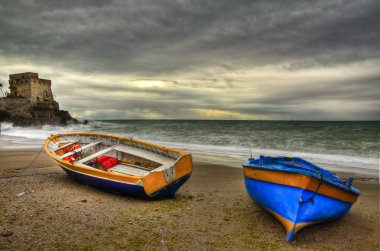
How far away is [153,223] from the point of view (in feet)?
17.7

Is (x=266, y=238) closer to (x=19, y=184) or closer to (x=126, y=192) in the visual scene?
(x=126, y=192)

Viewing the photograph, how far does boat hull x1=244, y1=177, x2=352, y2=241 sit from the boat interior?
2.91m

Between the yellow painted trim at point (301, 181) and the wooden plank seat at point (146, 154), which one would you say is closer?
the yellow painted trim at point (301, 181)

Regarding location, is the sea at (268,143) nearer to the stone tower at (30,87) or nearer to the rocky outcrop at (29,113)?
the rocky outcrop at (29,113)

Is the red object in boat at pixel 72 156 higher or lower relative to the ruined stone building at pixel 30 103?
lower

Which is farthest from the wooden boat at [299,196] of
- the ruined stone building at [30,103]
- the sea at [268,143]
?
the ruined stone building at [30,103]

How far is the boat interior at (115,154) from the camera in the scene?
7.89m

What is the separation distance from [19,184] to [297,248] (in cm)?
728

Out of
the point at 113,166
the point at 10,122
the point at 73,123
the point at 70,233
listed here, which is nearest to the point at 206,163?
the point at 113,166

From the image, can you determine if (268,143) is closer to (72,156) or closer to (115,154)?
(115,154)

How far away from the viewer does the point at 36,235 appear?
455 centimetres

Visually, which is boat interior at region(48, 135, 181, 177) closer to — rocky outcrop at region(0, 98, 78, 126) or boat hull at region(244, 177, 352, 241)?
boat hull at region(244, 177, 352, 241)

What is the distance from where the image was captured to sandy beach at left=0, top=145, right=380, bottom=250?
4.59 m

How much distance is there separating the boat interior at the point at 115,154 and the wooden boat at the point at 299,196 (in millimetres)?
2802
